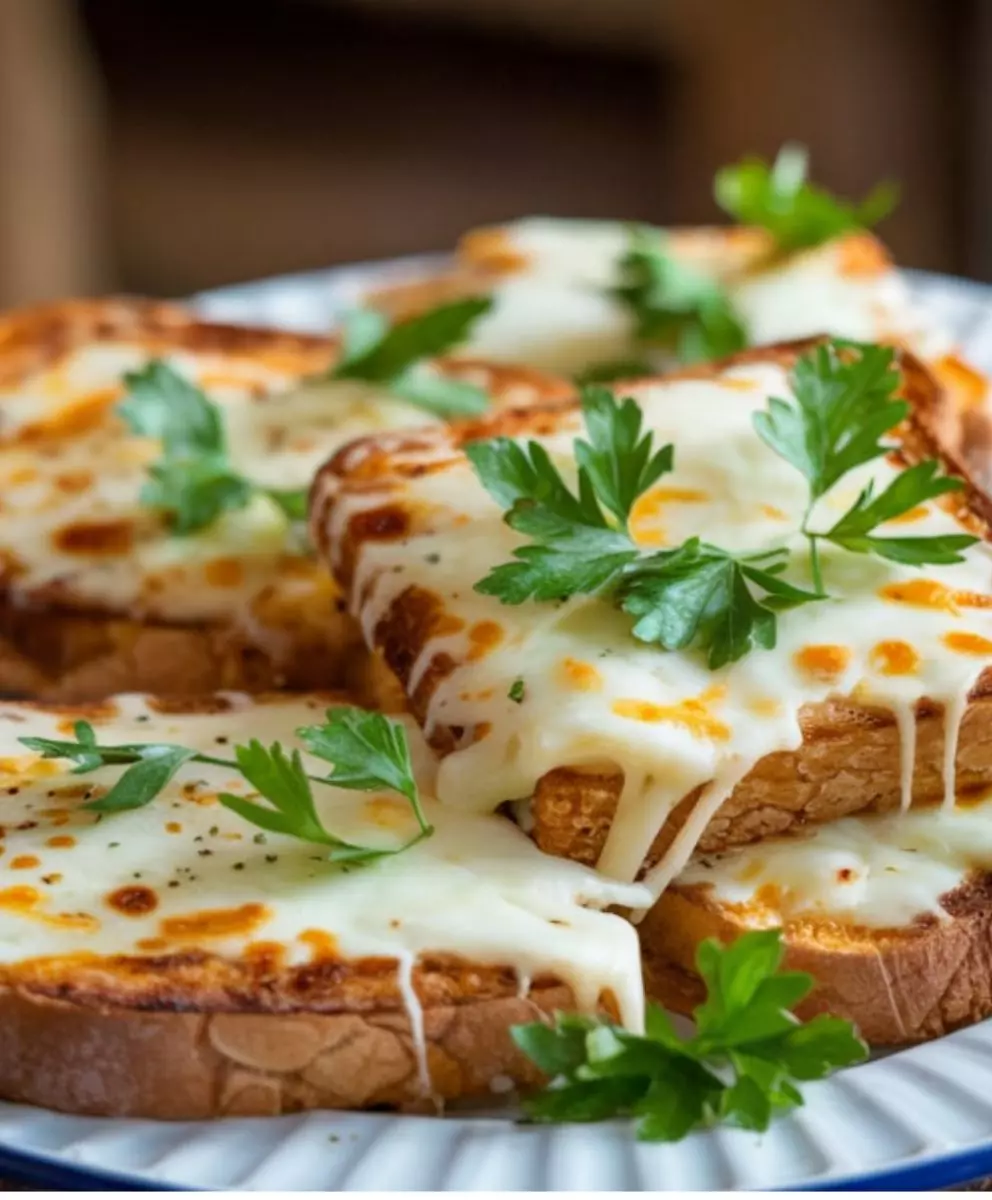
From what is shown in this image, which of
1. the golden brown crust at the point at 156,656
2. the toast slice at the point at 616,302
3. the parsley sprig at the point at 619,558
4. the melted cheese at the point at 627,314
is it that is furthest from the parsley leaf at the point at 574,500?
the melted cheese at the point at 627,314

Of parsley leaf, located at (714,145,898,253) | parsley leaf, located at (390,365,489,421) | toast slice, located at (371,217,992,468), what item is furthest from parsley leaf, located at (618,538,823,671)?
parsley leaf, located at (714,145,898,253)

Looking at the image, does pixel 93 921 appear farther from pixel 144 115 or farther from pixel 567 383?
pixel 144 115

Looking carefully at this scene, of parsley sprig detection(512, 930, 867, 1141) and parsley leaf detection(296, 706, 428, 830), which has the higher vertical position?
parsley leaf detection(296, 706, 428, 830)

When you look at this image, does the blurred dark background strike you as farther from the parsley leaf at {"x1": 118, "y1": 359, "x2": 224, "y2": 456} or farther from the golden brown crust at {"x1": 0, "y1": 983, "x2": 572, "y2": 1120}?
the golden brown crust at {"x1": 0, "y1": 983, "x2": 572, "y2": 1120}

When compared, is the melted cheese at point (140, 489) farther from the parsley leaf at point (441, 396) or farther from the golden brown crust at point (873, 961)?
the golden brown crust at point (873, 961)

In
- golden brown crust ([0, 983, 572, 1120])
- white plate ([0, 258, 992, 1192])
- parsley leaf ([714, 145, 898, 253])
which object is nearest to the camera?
white plate ([0, 258, 992, 1192])
